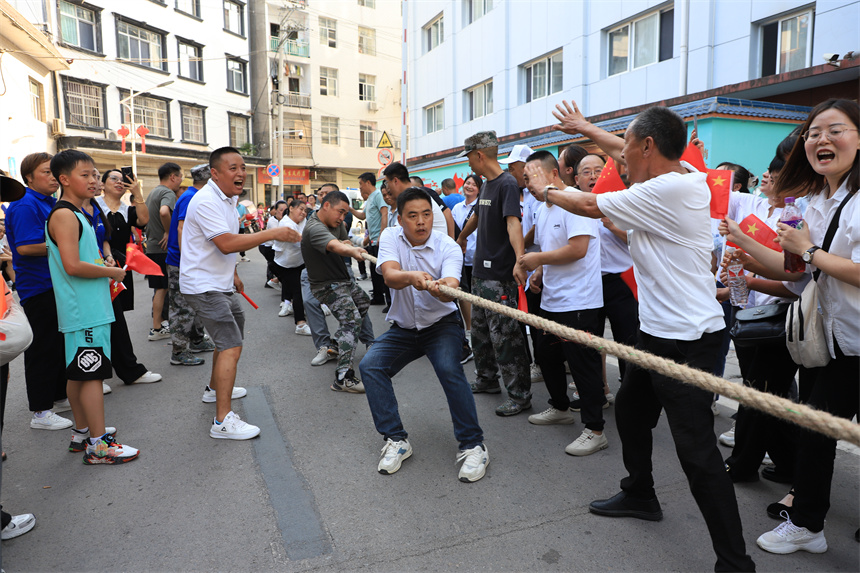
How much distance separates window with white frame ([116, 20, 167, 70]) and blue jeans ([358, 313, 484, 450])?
26807 millimetres

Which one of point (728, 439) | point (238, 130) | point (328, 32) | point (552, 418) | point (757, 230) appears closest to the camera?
point (757, 230)

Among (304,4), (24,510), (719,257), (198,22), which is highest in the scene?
(304,4)

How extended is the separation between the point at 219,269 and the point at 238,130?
3087cm

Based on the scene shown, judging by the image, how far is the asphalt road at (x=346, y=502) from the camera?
256cm

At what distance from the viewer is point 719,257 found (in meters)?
4.20

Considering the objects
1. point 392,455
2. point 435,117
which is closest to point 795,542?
point 392,455

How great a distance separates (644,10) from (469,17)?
26.1ft

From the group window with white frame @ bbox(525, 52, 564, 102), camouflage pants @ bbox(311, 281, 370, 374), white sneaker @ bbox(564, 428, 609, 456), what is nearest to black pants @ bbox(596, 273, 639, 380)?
white sneaker @ bbox(564, 428, 609, 456)

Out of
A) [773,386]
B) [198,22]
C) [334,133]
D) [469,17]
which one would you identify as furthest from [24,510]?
[334,133]

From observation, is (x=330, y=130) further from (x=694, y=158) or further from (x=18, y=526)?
(x=18, y=526)

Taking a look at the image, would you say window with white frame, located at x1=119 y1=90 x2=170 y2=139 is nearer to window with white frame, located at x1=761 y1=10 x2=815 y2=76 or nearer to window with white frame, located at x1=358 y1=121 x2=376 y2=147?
window with white frame, located at x1=358 y1=121 x2=376 y2=147

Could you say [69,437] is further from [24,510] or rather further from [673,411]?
[673,411]

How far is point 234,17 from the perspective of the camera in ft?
103

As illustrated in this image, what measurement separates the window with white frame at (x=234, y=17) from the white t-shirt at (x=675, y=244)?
33.3m
